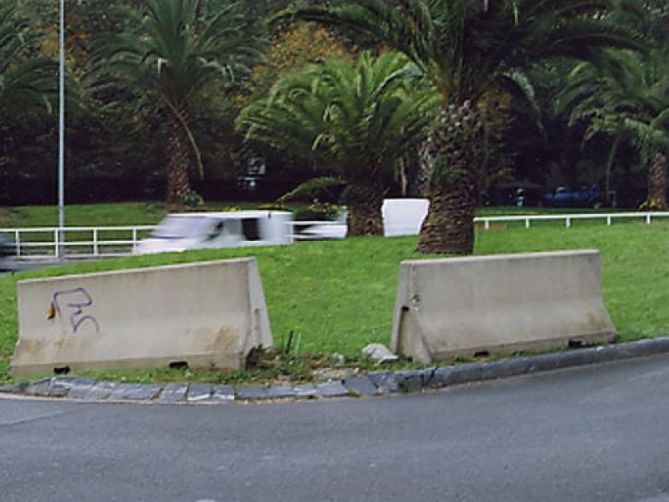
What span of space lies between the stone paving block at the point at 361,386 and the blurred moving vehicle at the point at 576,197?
47541mm

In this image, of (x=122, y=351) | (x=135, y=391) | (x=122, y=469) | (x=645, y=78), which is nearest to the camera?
(x=122, y=469)

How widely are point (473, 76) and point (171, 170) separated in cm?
2580

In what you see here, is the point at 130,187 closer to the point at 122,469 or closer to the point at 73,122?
the point at 73,122

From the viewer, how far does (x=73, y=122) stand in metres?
43.8

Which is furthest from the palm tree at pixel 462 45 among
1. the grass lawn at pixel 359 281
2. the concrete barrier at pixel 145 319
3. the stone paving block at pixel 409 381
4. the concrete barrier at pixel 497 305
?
the stone paving block at pixel 409 381

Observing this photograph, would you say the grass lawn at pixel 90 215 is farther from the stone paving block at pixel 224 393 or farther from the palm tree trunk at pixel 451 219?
the stone paving block at pixel 224 393

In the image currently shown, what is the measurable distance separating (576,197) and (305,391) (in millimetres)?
49105

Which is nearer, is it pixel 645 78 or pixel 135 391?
pixel 135 391

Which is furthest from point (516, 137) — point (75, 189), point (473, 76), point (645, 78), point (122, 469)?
point (122, 469)

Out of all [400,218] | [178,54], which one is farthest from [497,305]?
[178,54]

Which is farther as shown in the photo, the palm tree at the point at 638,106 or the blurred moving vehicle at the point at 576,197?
the blurred moving vehicle at the point at 576,197

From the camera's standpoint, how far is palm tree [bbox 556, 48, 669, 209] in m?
35.1

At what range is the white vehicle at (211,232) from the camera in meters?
21.9

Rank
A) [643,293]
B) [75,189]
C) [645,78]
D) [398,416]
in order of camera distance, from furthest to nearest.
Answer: [75,189], [645,78], [643,293], [398,416]
